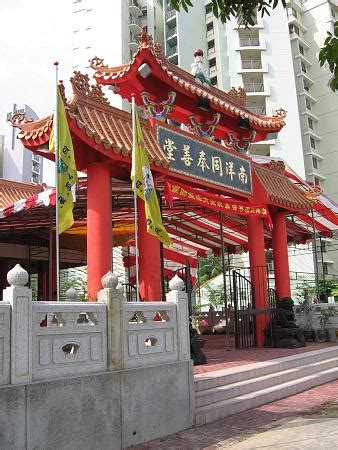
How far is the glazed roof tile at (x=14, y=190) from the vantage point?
44.9 feet

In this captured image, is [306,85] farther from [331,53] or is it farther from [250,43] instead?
[331,53]

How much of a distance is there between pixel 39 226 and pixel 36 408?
8.74m

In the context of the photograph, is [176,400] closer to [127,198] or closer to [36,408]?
[36,408]

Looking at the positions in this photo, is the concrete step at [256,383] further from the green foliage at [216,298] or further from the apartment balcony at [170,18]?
the apartment balcony at [170,18]

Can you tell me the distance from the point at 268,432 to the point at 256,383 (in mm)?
1967

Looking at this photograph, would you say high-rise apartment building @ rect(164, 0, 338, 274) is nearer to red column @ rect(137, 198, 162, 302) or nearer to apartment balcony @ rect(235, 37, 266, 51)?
apartment balcony @ rect(235, 37, 266, 51)

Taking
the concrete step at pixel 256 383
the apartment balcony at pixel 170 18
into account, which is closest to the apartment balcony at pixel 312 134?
the apartment balcony at pixel 170 18

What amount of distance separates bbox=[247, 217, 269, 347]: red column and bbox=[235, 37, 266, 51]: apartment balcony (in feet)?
109

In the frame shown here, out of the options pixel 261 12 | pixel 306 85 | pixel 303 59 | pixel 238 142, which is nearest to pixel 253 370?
pixel 261 12

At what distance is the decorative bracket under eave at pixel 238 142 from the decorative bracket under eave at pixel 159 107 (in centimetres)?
239

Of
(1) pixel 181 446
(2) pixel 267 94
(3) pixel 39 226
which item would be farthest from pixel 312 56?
(1) pixel 181 446

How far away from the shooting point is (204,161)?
10.2m

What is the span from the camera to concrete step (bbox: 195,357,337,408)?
6.54 m

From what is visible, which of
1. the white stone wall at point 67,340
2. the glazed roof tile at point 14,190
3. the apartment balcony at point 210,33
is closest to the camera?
the white stone wall at point 67,340
